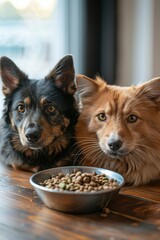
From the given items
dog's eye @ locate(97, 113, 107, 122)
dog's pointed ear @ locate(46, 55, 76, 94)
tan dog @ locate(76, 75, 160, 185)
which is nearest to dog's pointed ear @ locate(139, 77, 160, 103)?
tan dog @ locate(76, 75, 160, 185)

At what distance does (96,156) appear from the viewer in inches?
69.7

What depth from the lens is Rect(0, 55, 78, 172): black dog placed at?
174 centimetres

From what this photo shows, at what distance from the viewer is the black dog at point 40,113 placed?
5.71 feet

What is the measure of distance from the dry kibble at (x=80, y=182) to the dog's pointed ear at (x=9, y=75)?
539mm

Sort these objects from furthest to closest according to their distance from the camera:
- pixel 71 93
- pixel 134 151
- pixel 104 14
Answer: pixel 104 14, pixel 71 93, pixel 134 151

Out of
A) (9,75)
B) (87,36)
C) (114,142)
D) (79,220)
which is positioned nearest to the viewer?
(79,220)

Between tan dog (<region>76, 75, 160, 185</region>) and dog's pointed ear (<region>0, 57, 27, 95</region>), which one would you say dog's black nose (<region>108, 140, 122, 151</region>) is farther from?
dog's pointed ear (<region>0, 57, 27, 95</region>)

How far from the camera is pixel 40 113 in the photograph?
1727 millimetres

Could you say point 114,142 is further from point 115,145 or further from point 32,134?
point 32,134

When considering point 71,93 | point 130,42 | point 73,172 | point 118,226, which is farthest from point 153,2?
point 118,226

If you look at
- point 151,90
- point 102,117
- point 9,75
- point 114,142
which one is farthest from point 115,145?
point 9,75

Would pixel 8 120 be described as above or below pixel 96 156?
above

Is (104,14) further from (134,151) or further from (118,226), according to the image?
(118,226)

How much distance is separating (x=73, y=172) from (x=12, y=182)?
1.00 feet
